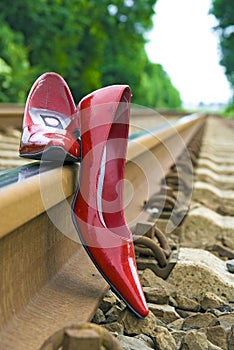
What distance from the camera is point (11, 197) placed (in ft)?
4.60

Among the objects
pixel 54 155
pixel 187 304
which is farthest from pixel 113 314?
pixel 54 155

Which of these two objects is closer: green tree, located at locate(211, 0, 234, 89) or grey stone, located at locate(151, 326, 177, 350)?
grey stone, located at locate(151, 326, 177, 350)

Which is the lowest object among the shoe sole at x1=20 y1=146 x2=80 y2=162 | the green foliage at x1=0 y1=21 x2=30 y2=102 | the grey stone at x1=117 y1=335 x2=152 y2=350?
the green foliage at x1=0 y1=21 x2=30 y2=102

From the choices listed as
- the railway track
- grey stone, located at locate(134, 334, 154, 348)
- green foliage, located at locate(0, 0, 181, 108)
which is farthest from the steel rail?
green foliage, located at locate(0, 0, 181, 108)

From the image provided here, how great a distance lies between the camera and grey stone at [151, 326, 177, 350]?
1.72 m

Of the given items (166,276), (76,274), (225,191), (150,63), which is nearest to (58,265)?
(76,274)

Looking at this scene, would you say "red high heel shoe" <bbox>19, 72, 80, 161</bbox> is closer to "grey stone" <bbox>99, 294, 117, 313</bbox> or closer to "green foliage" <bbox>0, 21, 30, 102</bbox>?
"grey stone" <bbox>99, 294, 117, 313</bbox>

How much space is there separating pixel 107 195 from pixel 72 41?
3039 centimetres

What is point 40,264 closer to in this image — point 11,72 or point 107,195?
point 107,195

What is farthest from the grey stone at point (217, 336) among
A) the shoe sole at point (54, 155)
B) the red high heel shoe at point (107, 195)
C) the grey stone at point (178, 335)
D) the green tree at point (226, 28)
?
the green tree at point (226, 28)

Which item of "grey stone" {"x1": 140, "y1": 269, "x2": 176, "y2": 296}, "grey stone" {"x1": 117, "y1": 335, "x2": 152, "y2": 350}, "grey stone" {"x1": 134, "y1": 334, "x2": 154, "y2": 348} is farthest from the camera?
"grey stone" {"x1": 140, "y1": 269, "x2": 176, "y2": 296}

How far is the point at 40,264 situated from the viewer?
1.77 metres

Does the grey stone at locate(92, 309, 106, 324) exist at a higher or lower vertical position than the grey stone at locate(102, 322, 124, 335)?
lower

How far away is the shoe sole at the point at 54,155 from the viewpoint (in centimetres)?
195
